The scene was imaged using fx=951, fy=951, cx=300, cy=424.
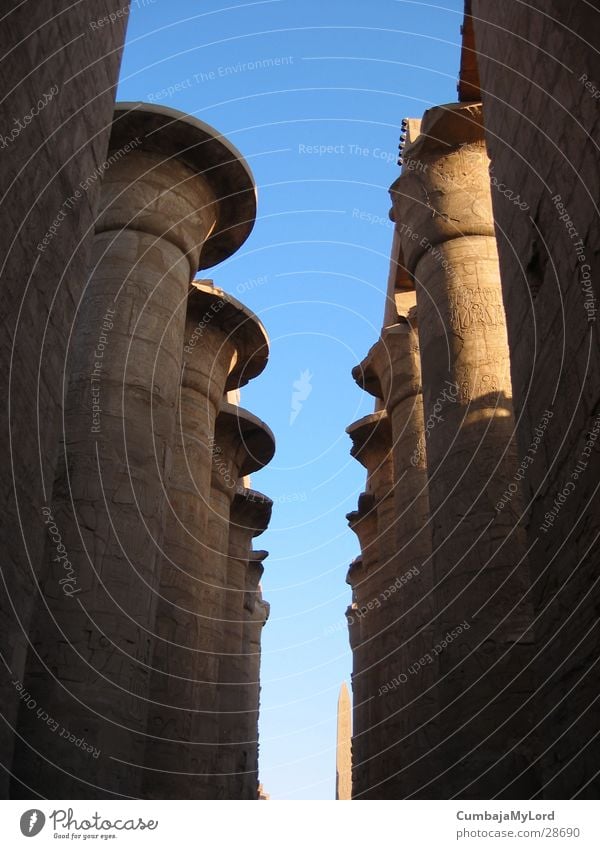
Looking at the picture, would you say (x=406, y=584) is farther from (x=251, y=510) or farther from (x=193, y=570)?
(x=251, y=510)

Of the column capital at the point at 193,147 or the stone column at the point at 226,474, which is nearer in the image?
the column capital at the point at 193,147

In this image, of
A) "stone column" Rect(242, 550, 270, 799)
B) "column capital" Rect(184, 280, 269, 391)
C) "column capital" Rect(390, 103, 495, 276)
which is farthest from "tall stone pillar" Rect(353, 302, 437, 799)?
"column capital" Rect(390, 103, 495, 276)

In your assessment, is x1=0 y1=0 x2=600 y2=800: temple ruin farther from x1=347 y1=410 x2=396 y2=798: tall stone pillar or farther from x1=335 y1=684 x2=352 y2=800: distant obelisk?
x1=335 y1=684 x2=352 y2=800: distant obelisk

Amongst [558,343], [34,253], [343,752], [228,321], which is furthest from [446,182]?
[343,752]

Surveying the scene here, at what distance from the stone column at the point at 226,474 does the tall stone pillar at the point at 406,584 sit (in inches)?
118

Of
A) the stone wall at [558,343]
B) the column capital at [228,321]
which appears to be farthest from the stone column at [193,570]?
the stone wall at [558,343]

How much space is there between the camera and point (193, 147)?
13.4 meters

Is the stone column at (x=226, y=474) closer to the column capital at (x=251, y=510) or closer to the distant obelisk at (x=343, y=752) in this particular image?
the column capital at (x=251, y=510)

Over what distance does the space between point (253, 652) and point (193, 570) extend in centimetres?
1296

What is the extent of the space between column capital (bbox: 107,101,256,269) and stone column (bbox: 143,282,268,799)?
300 centimetres

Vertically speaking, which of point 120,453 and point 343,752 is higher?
point 343,752

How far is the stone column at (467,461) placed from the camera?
998cm

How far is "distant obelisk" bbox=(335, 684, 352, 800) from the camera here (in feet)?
118
